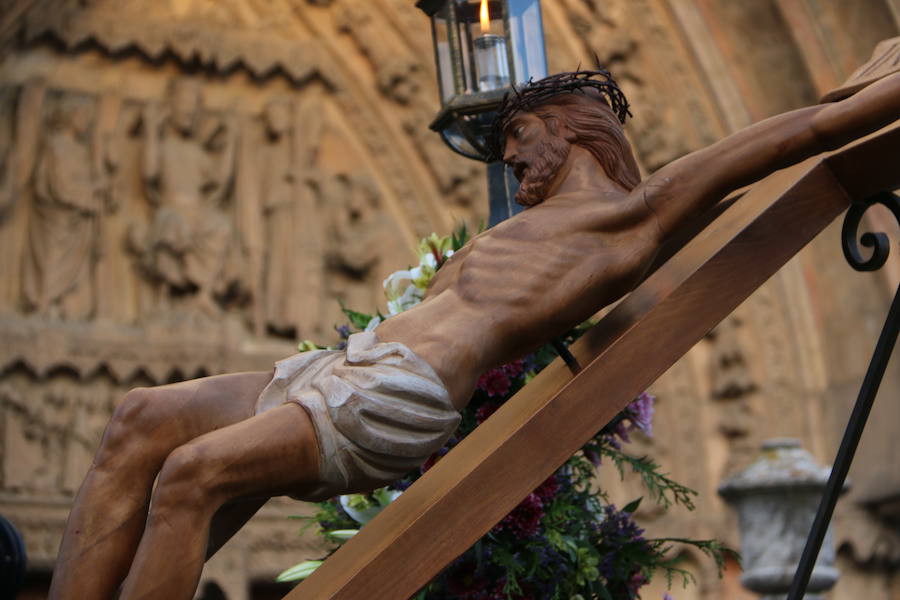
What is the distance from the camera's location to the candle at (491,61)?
9.91 feet

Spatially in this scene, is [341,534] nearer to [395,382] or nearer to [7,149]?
[395,382]

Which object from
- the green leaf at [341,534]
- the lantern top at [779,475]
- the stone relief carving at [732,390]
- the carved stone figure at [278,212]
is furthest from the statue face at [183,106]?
the green leaf at [341,534]

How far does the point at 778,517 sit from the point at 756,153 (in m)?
3.04

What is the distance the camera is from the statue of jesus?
71.5 inches

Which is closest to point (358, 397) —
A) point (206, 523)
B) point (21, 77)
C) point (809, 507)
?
point (206, 523)

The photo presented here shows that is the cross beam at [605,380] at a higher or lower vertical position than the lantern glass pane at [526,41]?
lower

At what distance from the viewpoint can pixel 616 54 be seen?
7.07m

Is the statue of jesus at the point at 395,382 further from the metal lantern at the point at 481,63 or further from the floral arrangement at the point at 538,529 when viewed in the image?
the metal lantern at the point at 481,63

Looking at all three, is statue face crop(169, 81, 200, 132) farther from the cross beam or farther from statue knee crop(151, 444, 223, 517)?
statue knee crop(151, 444, 223, 517)

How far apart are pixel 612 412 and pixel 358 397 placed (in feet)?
0.99

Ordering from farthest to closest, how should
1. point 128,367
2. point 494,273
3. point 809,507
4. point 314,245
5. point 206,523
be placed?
point 314,245
point 128,367
point 809,507
point 494,273
point 206,523

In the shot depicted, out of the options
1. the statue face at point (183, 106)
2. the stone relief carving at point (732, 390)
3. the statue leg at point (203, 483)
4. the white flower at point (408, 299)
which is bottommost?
the stone relief carving at point (732, 390)

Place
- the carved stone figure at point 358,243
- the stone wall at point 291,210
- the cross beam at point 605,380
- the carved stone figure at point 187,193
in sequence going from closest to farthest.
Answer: the cross beam at point 605,380 < the stone wall at point 291,210 < the carved stone figure at point 187,193 < the carved stone figure at point 358,243

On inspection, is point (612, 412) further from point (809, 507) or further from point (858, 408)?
point (809, 507)
